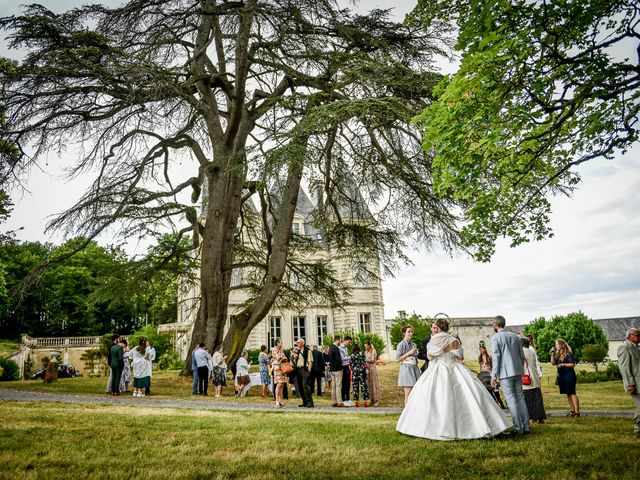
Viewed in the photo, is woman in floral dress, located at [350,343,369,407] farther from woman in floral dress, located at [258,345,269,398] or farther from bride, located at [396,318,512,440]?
bride, located at [396,318,512,440]

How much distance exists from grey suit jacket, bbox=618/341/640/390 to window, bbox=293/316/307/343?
29.3 m

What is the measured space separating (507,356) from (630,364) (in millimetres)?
1644

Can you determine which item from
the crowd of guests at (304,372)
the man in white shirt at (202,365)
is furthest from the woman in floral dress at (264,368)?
the man in white shirt at (202,365)

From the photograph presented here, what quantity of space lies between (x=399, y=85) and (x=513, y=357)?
7179 millimetres

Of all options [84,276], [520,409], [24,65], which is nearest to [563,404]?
→ [520,409]

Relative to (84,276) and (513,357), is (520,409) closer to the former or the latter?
(513,357)

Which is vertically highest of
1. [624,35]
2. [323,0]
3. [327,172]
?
[323,0]

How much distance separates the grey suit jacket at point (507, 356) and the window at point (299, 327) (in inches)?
1129

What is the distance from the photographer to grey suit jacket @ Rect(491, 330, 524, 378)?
678 centimetres

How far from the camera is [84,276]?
5022 cm

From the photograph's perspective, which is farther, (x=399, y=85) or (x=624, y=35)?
(x=399, y=85)

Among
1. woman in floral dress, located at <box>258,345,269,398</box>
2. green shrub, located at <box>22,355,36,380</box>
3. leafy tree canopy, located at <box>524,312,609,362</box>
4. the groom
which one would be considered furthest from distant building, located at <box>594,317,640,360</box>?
green shrub, located at <box>22,355,36,380</box>

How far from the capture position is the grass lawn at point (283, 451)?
4.54 metres

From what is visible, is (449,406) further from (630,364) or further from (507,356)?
(630,364)
